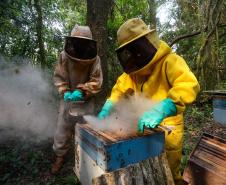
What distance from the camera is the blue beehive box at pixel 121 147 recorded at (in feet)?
6.20

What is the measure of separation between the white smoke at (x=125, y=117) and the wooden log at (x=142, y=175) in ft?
1.12

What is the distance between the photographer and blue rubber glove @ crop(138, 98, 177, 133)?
6.80ft

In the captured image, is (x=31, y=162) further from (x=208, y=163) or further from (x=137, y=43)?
(x=208, y=163)

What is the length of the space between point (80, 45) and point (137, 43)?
48.6 inches

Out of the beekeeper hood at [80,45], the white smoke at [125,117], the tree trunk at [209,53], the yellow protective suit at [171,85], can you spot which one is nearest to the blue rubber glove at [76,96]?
the beekeeper hood at [80,45]

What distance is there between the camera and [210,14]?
677cm

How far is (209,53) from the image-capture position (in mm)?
6828

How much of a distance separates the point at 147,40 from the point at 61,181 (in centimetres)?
222

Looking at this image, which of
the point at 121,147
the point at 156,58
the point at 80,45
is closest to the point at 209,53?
the point at 80,45

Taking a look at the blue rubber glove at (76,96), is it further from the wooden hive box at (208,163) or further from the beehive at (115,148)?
the wooden hive box at (208,163)

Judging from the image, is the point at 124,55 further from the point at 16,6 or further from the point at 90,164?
the point at 16,6

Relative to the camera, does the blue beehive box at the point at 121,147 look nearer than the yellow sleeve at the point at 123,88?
Yes

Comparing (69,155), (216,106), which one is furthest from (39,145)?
(216,106)

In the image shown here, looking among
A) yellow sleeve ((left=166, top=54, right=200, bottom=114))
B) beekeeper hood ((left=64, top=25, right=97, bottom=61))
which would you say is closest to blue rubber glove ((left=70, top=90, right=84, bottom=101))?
beekeeper hood ((left=64, top=25, right=97, bottom=61))
